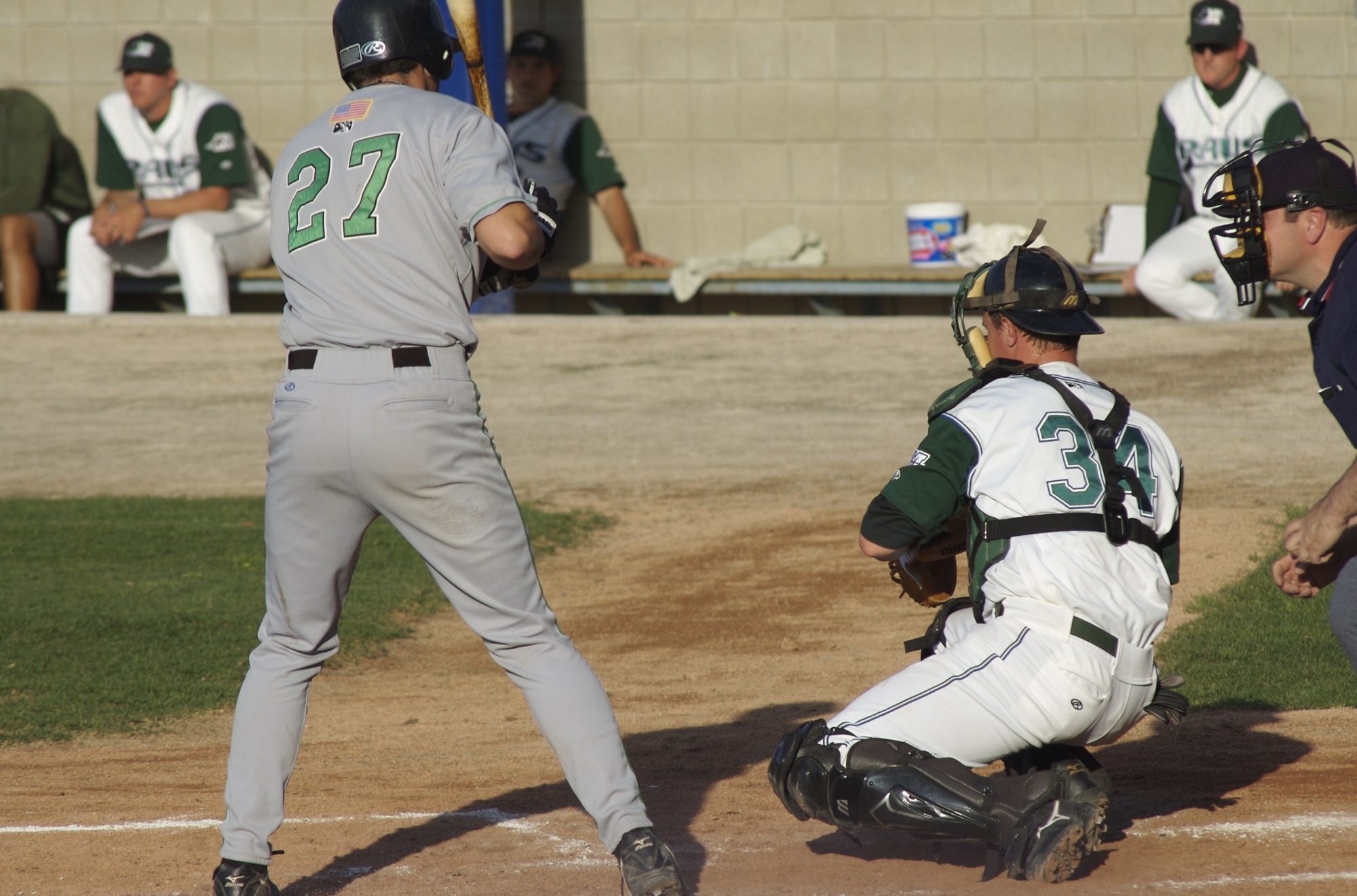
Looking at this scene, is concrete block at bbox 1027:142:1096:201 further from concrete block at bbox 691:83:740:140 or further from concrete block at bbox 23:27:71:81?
concrete block at bbox 23:27:71:81

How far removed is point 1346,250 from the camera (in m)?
3.55

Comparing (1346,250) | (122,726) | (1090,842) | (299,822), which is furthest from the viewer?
(122,726)

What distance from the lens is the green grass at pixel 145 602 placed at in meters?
5.59

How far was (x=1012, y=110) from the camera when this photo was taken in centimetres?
1237

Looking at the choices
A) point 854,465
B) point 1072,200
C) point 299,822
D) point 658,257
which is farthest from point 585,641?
point 1072,200

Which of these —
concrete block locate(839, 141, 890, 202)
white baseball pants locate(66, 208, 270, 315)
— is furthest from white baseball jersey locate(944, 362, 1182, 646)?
concrete block locate(839, 141, 890, 202)

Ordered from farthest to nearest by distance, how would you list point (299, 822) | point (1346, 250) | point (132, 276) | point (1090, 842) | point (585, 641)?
point (132, 276) < point (585, 641) < point (299, 822) < point (1346, 250) < point (1090, 842)

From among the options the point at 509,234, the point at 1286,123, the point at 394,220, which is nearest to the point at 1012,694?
the point at 509,234

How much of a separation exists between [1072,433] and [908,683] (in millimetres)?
687

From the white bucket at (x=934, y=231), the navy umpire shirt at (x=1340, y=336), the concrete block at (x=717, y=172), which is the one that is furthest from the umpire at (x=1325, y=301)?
the concrete block at (x=717, y=172)

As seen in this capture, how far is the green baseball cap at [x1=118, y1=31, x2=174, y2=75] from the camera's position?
11.3 metres

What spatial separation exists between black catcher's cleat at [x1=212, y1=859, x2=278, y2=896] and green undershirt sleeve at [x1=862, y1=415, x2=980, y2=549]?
1.60 metres

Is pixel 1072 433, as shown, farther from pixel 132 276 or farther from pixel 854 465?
pixel 132 276

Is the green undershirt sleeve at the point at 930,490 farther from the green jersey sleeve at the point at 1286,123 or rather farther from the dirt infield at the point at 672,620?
the green jersey sleeve at the point at 1286,123
